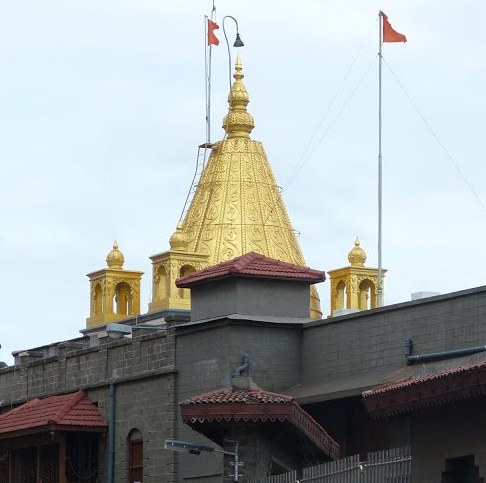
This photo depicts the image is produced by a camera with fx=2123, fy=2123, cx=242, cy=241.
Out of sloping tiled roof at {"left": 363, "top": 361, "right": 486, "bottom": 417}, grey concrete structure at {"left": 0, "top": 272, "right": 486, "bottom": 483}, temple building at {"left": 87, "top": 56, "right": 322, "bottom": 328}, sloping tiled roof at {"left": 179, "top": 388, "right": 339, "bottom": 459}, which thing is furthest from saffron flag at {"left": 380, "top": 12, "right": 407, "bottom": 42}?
sloping tiled roof at {"left": 363, "top": 361, "right": 486, "bottom": 417}

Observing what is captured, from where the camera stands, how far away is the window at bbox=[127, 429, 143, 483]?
147 feet

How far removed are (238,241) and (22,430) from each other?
14.8 m

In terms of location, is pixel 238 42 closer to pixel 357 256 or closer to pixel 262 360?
pixel 357 256

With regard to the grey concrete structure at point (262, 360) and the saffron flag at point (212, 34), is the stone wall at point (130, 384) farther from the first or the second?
the saffron flag at point (212, 34)

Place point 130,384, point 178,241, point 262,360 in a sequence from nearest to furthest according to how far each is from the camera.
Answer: point 262,360 → point 130,384 → point 178,241

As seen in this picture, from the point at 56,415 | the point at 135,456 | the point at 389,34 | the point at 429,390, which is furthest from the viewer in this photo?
the point at 389,34

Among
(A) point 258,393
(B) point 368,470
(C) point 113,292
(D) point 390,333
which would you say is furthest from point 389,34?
(B) point 368,470

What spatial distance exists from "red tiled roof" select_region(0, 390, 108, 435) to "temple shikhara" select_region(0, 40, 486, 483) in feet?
0.17

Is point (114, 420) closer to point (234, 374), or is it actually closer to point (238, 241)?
point (234, 374)

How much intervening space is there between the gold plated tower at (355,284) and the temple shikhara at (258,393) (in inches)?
265

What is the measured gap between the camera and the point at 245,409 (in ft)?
116

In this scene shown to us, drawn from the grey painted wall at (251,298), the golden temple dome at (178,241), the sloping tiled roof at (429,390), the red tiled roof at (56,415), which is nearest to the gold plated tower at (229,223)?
the golden temple dome at (178,241)

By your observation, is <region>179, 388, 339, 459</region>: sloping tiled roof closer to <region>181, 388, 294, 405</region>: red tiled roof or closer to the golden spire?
<region>181, 388, 294, 405</region>: red tiled roof

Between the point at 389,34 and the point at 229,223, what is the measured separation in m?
8.88
